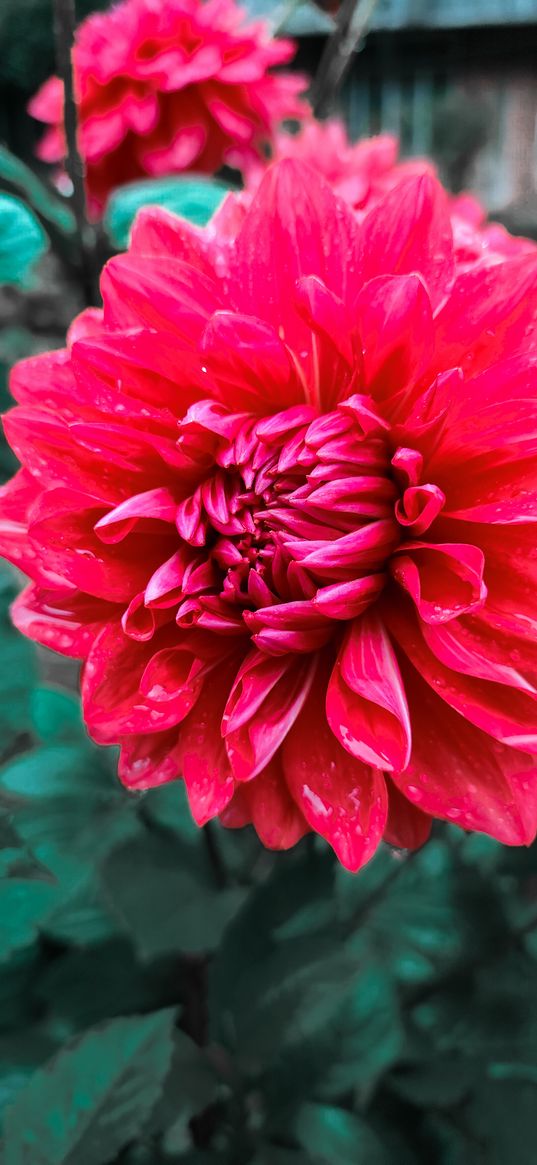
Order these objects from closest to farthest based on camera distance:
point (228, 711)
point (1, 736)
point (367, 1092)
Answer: point (228, 711)
point (1, 736)
point (367, 1092)

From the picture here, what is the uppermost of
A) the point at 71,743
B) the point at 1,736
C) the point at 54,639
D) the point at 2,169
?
the point at 2,169

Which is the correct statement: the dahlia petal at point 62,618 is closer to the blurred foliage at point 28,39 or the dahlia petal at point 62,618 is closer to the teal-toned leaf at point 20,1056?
the teal-toned leaf at point 20,1056

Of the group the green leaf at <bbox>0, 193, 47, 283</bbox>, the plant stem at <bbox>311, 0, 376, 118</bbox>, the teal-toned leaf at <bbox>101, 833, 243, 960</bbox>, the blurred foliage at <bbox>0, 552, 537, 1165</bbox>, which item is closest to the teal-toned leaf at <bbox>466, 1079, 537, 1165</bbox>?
the blurred foliage at <bbox>0, 552, 537, 1165</bbox>

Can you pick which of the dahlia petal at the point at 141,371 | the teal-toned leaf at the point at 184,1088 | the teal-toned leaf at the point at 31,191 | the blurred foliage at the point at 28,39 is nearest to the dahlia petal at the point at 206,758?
the dahlia petal at the point at 141,371

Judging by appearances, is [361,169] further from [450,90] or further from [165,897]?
[450,90]

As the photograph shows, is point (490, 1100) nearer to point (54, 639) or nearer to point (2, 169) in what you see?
point (54, 639)

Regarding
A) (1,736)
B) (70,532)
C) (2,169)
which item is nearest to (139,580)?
(70,532)

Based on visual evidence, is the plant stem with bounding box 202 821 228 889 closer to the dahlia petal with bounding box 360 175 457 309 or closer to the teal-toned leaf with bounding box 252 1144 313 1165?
the teal-toned leaf with bounding box 252 1144 313 1165
